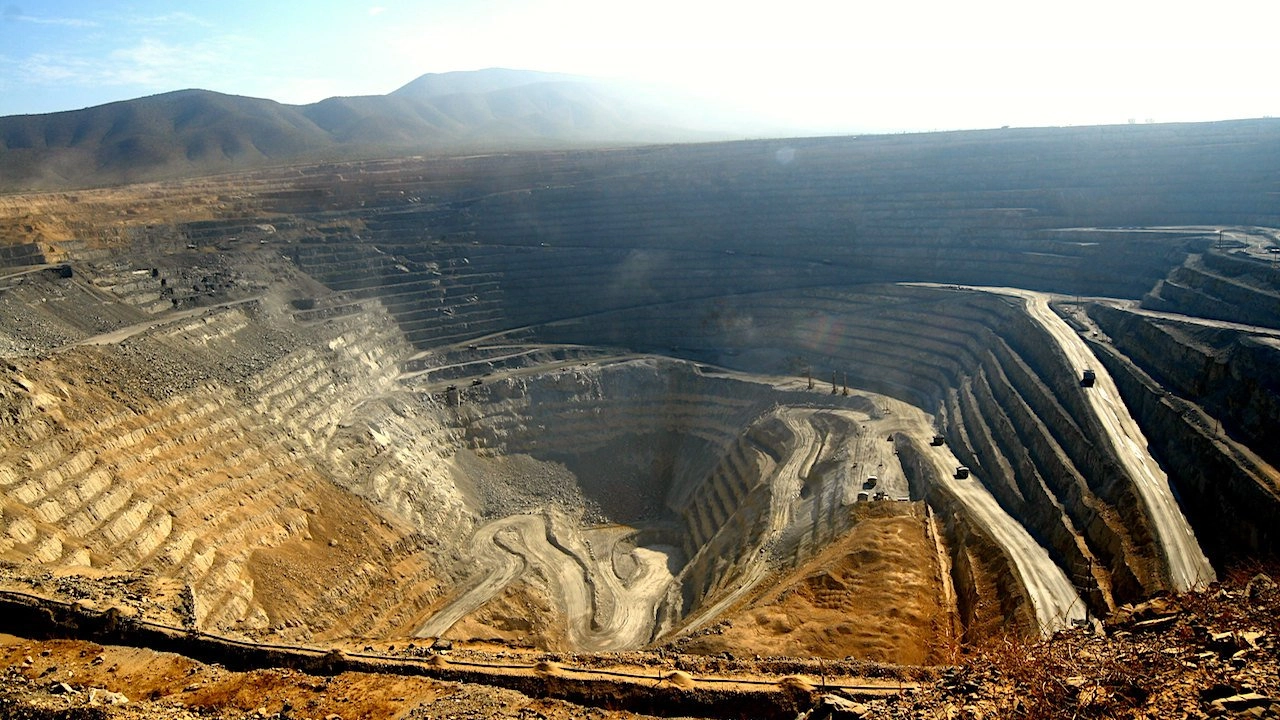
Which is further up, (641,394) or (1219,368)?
(1219,368)

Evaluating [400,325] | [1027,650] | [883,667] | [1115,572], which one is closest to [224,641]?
[883,667]

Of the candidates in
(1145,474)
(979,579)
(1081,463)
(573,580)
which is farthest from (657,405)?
(1145,474)

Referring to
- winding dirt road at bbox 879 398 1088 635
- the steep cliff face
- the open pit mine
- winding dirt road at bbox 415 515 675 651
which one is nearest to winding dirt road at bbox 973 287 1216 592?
the open pit mine

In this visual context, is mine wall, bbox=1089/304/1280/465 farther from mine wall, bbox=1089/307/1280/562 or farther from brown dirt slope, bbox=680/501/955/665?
brown dirt slope, bbox=680/501/955/665

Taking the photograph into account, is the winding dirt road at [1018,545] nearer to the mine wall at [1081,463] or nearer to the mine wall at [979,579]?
the mine wall at [979,579]

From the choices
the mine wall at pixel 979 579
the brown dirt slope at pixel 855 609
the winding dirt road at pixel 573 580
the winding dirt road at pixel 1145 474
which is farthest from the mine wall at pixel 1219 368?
the winding dirt road at pixel 573 580

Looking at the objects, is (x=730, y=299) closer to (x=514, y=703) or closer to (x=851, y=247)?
(x=851, y=247)

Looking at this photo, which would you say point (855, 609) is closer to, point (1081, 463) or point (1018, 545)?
point (1018, 545)

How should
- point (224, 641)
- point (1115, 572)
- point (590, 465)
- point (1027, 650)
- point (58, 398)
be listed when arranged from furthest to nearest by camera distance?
point (590, 465) → point (58, 398) → point (1115, 572) → point (224, 641) → point (1027, 650)
